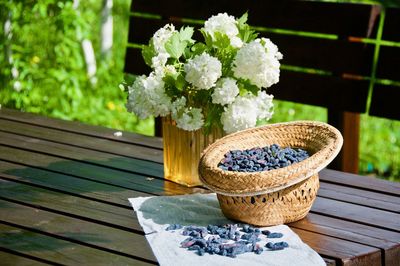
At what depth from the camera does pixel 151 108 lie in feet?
8.86

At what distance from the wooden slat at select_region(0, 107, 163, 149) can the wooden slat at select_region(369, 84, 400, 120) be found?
1.03 meters

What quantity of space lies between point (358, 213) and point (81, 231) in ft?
2.35

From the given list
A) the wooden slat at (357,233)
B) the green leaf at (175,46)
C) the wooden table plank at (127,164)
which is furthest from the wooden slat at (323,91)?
the wooden slat at (357,233)

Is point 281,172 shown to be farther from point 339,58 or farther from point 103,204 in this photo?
point 339,58

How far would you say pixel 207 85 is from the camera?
2621mm

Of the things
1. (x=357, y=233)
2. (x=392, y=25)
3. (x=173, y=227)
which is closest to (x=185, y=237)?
(x=173, y=227)

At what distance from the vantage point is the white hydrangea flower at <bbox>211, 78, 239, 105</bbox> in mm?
2609

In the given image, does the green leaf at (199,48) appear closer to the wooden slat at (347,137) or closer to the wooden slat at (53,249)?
the wooden slat at (53,249)

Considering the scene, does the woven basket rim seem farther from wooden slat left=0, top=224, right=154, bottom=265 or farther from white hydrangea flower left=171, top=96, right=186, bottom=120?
wooden slat left=0, top=224, right=154, bottom=265

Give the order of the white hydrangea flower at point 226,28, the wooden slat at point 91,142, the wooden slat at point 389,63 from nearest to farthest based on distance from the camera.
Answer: the white hydrangea flower at point 226,28, the wooden slat at point 91,142, the wooden slat at point 389,63

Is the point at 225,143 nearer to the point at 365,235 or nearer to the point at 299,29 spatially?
the point at 365,235

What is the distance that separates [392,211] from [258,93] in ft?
1.56

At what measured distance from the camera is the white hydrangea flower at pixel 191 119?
8.71 ft

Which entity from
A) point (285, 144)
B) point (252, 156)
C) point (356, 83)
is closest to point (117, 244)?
point (252, 156)
